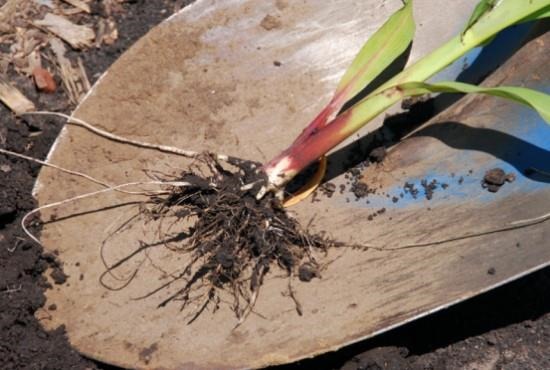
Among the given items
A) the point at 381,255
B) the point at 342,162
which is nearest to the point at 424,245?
the point at 381,255

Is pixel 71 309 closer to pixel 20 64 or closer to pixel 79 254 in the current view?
pixel 79 254

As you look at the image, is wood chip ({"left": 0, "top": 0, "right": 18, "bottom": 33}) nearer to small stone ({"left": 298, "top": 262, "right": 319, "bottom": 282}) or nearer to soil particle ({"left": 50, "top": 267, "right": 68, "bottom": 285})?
soil particle ({"left": 50, "top": 267, "right": 68, "bottom": 285})

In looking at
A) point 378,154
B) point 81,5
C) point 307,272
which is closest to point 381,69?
point 378,154

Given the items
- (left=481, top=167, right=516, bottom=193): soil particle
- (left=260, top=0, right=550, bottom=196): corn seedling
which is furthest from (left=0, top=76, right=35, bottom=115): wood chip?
(left=481, top=167, right=516, bottom=193): soil particle

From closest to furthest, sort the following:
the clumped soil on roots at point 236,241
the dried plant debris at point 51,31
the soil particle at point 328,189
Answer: the clumped soil on roots at point 236,241 → the soil particle at point 328,189 → the dried plant debris at point 51,31

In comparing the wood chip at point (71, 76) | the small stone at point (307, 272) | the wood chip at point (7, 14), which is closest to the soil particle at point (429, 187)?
the small stone at point (307, 272)

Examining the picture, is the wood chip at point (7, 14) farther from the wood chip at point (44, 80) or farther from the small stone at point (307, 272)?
the small stone at point (307, 272)

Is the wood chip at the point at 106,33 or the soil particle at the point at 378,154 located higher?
the wood chip at the point at 106,33
